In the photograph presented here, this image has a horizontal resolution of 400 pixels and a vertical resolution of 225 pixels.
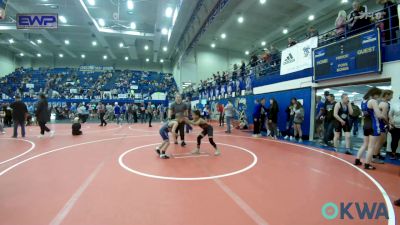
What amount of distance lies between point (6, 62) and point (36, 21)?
31.0 metres

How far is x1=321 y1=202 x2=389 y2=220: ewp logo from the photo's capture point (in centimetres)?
322

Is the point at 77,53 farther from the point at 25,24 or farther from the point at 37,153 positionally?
the point at 37,153

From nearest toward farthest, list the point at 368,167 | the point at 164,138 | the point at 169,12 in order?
the point at 368,167 < the point at 164,138 < the point at 169,12

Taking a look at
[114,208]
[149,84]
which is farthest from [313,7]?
[149,84]

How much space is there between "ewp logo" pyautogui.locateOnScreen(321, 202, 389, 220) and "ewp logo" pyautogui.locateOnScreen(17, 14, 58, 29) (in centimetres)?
1507

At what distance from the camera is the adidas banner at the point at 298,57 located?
10.4 meters

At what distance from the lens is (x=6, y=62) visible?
36.5m

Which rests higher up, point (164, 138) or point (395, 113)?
point (395, 113)

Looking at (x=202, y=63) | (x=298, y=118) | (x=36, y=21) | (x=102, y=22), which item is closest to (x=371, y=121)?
(x=298, y=118)

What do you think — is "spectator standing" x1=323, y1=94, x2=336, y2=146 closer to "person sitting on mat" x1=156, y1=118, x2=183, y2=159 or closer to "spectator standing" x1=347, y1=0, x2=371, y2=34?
"spectator standing" x1=347, y1=0, x2=371, y2=34

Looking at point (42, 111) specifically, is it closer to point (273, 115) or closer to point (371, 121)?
point (273, 115)

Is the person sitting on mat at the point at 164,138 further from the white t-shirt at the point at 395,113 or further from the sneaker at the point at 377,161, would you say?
the white t-shirt at the point at 395,113

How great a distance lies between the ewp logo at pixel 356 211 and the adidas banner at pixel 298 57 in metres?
7.85

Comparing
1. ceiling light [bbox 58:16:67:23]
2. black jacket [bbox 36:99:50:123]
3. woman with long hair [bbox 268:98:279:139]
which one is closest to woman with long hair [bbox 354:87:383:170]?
woman with long hair [bbox 268:98:279:139]
